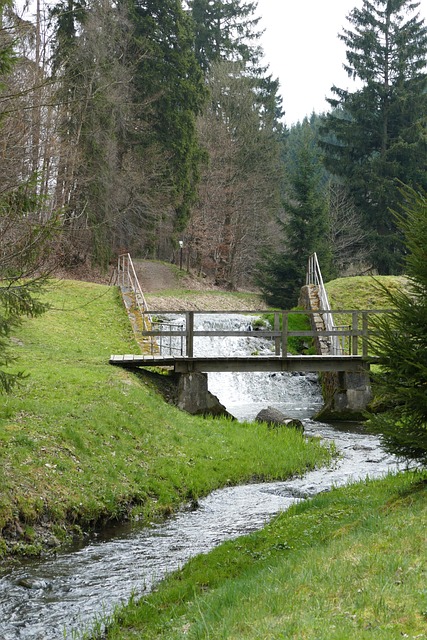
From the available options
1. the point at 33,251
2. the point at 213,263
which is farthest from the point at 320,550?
the point at 213,263

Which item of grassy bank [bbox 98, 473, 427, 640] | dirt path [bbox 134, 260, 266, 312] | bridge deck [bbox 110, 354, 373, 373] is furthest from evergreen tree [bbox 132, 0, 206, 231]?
grassy bank [bbox 98, 473, 427, 640]

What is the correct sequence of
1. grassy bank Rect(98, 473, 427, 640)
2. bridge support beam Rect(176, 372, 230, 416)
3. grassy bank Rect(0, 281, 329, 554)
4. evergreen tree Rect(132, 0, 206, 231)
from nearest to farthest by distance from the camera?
grassy bank Rect(98, 473, 427, 640) < grassy bank Rect(0, 281, 329, 554) < bridge support beam Rect(176, 372, 230, 416) < evergreen tree Rect(132, 0, 206, 231)

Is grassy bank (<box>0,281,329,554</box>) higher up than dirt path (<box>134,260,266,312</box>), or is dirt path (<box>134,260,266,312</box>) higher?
dirt path (<box>134,260,266,312</box>)

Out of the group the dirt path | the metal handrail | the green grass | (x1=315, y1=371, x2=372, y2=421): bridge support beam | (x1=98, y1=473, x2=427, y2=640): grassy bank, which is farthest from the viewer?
the dirt path

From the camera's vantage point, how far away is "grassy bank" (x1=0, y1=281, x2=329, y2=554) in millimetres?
9812

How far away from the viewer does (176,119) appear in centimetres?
3903

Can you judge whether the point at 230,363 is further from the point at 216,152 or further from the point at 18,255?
the point at 216,152

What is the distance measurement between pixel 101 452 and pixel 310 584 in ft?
22.9

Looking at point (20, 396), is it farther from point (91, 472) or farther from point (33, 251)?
point (33, 251)

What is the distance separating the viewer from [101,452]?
1190cm

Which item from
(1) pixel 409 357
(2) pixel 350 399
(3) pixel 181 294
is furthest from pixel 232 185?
(1) pixel 409 357

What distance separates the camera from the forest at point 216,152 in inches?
1309

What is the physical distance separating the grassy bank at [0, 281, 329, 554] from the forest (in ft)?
49.1

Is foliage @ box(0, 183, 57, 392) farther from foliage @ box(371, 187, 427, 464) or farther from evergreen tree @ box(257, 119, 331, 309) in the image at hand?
evergreen tree @ box(257, 119, 331, 309)
